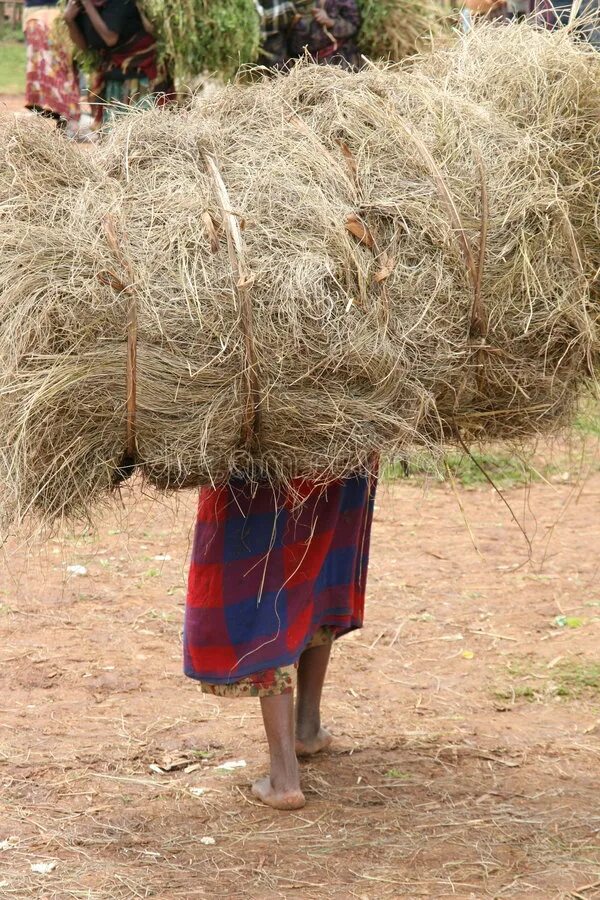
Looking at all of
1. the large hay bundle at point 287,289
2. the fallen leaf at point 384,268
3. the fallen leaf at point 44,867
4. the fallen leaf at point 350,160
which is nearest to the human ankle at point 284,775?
the fallen leaf at point 44,867

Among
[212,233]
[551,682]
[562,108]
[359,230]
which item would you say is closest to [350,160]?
[359,230]

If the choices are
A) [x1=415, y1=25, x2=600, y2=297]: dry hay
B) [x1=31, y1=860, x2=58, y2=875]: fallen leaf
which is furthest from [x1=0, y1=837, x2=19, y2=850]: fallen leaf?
[x1=415, y1=25, x2=600, y2=297]: dry hay

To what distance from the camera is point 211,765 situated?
3322 mm

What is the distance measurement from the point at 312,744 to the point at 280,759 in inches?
14.9

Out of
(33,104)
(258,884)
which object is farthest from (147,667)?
(33,104)

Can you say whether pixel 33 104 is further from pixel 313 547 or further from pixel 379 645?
pixel 313 547

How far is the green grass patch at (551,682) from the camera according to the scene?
3805 millimetres

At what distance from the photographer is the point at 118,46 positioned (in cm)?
554

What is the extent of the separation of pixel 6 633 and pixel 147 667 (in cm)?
56

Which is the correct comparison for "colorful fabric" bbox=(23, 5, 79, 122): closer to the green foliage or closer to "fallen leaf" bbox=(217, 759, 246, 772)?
the green foliage

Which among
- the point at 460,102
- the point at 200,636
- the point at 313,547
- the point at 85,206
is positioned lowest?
the point at 200,636

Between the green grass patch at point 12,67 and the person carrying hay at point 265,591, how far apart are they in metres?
12.1

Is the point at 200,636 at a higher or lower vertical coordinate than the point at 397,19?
lower

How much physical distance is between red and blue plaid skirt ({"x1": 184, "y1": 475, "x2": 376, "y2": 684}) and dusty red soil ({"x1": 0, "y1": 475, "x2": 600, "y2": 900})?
208 millimetres
